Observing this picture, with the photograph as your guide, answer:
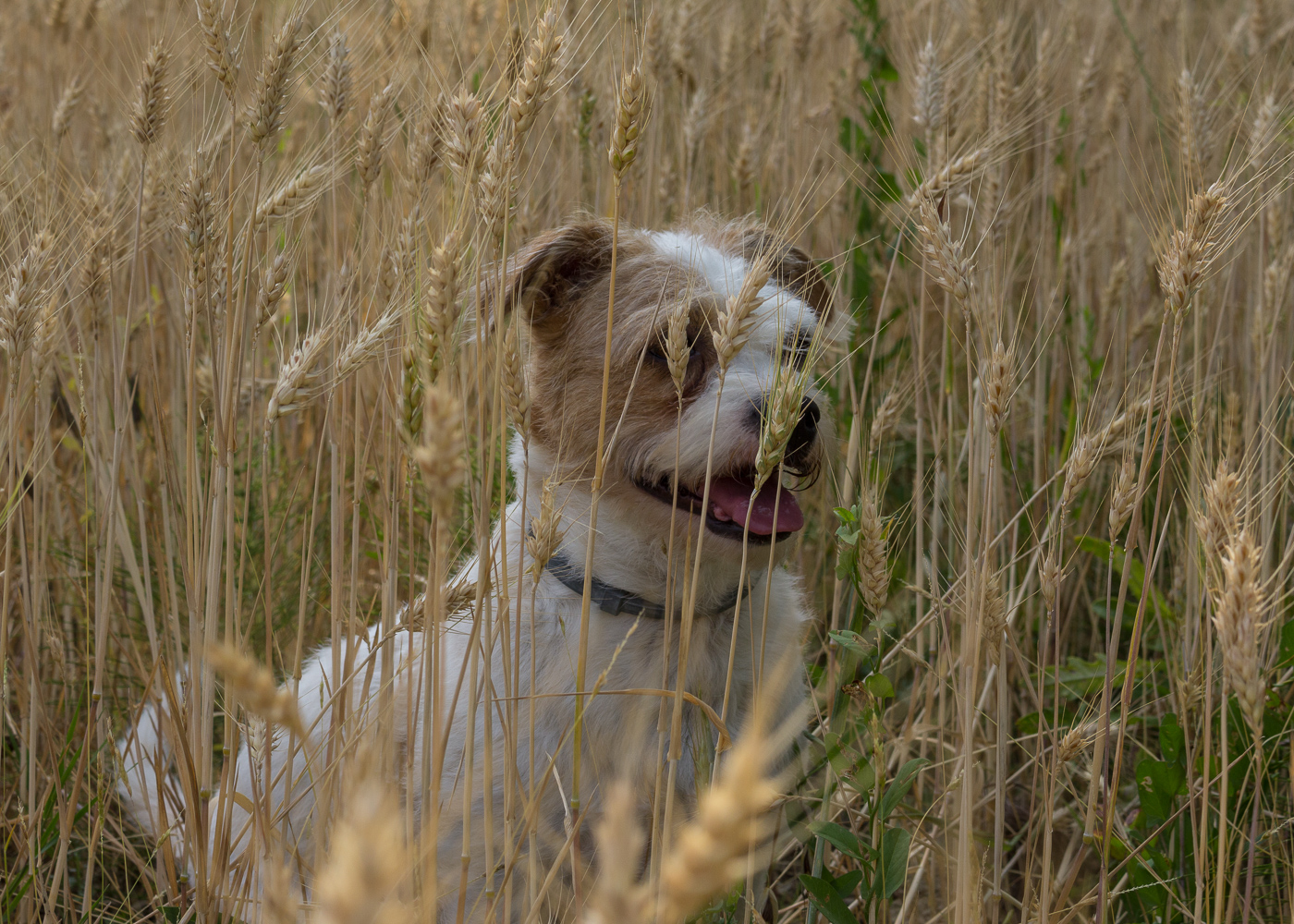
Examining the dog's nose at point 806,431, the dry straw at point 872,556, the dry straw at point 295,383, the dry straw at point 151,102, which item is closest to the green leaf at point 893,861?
the dry straw at point 872,556

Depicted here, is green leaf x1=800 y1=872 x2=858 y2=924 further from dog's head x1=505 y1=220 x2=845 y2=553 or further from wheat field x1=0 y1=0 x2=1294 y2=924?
dog's head x1=505 y1=220 x2=845 y2=553

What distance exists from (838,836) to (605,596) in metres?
0.79

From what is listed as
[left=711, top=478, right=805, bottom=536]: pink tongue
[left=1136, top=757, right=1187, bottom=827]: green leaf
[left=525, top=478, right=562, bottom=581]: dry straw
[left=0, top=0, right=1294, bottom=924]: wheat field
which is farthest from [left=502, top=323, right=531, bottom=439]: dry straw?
[left=1136, top=757, right=1187, bottom=827]: green leaf

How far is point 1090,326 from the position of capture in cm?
334

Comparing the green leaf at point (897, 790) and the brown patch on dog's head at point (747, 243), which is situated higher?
the brown patch on dog's head at point (747, 243)

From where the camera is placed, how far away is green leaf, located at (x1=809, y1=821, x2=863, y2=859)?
173 cm

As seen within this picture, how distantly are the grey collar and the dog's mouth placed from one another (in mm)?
188

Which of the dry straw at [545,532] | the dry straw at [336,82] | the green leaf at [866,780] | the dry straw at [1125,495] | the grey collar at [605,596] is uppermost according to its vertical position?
the dry straw at [336,82]

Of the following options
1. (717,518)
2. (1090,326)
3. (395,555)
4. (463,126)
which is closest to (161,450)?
(395,555)

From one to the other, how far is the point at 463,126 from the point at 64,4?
7.01 feet

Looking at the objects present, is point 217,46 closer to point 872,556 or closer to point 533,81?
point 533,81

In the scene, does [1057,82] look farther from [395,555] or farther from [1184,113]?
[395,555]

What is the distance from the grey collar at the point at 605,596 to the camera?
2.31m

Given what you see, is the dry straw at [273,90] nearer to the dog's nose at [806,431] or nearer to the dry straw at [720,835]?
the dog's nose at [806,431]
